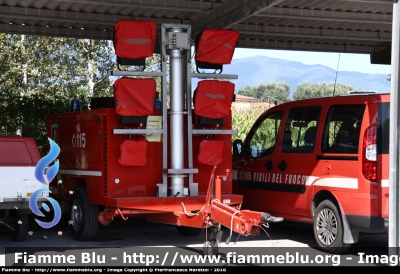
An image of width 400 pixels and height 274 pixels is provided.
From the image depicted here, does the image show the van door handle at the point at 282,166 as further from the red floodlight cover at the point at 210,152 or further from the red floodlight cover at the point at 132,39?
the red floodlight cover at the point at 132,39

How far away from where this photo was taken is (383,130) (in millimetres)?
9359

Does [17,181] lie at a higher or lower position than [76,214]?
higher

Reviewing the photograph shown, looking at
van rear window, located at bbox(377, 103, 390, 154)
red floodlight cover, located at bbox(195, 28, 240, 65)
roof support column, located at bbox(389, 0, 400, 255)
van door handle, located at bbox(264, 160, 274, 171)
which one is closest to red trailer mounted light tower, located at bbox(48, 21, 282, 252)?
red floodlight cover, located at bbox(195, 28, 240, 65)

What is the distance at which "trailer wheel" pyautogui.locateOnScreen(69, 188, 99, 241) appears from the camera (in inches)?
432

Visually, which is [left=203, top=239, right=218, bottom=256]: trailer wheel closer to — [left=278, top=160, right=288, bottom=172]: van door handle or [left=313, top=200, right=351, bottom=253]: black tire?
[left=313, top=200, right=351, bottom=253]: black tire

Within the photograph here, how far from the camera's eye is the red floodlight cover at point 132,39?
33.7ft

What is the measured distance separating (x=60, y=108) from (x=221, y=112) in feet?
18.0

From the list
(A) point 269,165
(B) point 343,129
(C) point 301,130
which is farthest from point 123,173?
(B) point 343,129

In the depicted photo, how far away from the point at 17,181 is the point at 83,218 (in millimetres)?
1257

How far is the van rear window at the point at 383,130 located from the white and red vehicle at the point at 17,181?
4.92 m

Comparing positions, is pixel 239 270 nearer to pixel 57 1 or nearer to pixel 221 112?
pixel 221 112

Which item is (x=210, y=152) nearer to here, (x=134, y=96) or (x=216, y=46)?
(x=134, y=96)

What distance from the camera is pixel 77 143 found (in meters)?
11.5

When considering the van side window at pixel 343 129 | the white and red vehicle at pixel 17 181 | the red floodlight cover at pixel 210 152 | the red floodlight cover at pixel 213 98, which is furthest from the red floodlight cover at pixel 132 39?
the van side window at pixel 343 129
